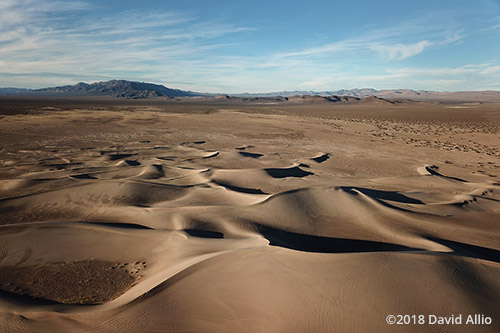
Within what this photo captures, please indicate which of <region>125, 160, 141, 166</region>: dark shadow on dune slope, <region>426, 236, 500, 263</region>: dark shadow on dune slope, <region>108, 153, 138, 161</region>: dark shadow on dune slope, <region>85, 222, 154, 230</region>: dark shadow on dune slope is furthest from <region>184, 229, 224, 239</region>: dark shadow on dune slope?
<region>108, 153, 138, 161</region>: dark shadow on dune slope

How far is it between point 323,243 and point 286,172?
Result: 6117 mm

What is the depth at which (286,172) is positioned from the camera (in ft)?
37.4

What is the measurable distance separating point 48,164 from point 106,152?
3.25m

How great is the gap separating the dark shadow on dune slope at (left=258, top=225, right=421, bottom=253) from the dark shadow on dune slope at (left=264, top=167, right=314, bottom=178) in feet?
16.8

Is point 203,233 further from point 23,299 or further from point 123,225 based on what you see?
point 23,299

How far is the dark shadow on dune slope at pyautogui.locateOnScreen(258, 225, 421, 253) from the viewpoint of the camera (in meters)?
5.15

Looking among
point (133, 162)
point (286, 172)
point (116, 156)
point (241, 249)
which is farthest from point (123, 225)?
point (116, 156)

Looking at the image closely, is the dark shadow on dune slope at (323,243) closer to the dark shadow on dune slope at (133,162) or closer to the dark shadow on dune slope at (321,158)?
the dark shadow on dune slope at (321,158)

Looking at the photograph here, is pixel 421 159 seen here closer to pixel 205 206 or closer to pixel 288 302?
pixel 205 206

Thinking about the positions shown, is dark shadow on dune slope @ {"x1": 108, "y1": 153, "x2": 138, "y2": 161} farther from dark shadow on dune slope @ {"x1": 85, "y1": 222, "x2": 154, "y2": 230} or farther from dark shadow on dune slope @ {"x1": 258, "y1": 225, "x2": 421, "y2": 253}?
dark shadow on dune slope @ {"x1": 258, "y1": 225, "x2": 421, "y2": 253}

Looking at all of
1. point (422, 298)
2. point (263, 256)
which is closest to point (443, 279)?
point (422, 298)

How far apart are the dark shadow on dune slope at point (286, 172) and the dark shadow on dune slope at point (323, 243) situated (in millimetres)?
5129

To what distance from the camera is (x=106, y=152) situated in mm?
15273

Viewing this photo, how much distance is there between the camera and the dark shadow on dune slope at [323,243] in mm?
5148
